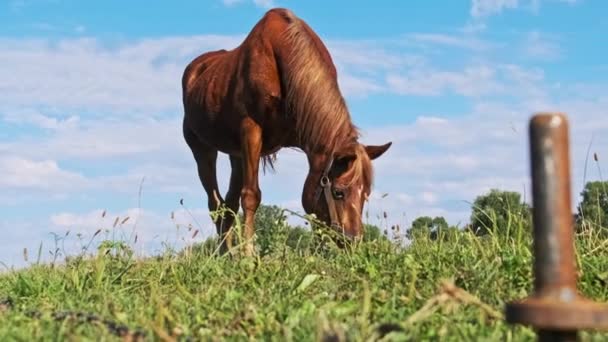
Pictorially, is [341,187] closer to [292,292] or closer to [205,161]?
[292,292]

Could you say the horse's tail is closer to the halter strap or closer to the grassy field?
the halter strap

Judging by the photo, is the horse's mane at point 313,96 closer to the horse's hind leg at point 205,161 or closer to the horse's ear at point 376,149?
the horse's ear at point 376,149

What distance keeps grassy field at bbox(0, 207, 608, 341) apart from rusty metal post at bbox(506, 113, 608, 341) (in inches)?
14.2

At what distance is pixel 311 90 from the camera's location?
795 cm

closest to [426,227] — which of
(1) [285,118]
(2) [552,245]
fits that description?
(1) [285,118]

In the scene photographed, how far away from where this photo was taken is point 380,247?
188 inches

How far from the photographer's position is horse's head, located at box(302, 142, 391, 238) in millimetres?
7074

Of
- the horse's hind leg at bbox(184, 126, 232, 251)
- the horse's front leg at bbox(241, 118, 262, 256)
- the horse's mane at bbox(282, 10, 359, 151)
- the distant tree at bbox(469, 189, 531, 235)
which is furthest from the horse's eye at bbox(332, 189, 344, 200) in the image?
the horse's hind leg at bbox(184, 126, 232, 251)

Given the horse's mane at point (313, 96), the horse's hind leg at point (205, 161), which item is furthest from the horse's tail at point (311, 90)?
the horse's hind leg at point (205, 161)

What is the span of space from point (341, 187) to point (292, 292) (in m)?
3.56

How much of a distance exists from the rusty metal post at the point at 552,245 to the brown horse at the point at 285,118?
5338 millimetres

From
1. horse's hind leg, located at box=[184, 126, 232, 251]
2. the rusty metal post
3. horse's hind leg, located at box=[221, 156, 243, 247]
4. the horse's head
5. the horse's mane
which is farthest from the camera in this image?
horse's hind leg, located at box=[184, 126, 232, 251]

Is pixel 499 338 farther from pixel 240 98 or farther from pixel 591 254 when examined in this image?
pixel 240 98

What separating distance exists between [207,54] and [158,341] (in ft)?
29.9
